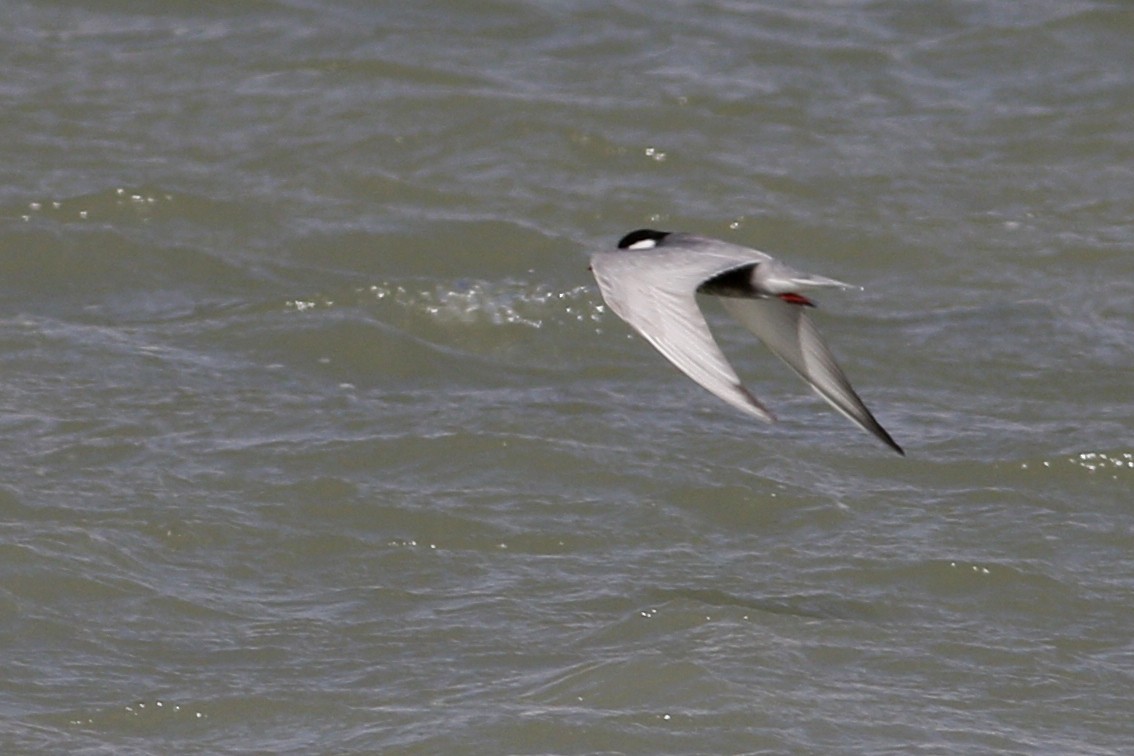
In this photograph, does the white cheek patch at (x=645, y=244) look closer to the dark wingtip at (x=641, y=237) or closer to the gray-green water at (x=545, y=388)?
the dark wingtip at (x=641, y=237)

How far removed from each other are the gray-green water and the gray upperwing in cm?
47

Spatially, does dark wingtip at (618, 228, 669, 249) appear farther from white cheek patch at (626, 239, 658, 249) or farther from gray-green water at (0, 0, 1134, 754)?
gray-green water at (0, 0, 1134, 754)

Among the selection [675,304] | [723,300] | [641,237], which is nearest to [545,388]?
[641,237]

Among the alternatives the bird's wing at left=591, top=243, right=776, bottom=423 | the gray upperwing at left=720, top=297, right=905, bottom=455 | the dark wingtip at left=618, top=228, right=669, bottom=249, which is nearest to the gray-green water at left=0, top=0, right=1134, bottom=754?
the gray upperwing at left=720, top=297, right=905, bottom=455

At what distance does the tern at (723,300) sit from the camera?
4.32 meters

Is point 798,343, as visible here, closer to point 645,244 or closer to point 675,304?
point 645,244

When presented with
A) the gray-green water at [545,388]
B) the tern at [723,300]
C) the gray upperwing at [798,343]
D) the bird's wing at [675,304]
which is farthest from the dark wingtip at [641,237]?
the gray-green water at [545,388]

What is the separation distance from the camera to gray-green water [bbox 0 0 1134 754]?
4676mm

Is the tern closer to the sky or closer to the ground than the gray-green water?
closer to the sky

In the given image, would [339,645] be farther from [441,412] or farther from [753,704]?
[441,412]

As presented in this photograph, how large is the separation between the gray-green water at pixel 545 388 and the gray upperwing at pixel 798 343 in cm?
47

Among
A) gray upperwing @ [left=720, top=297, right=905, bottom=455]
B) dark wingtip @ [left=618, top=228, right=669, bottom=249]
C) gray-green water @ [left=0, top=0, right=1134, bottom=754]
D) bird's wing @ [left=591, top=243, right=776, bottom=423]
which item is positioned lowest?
gray-green water @ [left=0, top=0, right=1134, bottom=754]

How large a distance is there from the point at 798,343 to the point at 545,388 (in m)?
1.35

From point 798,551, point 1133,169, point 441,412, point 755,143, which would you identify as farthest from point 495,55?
point 798,551
